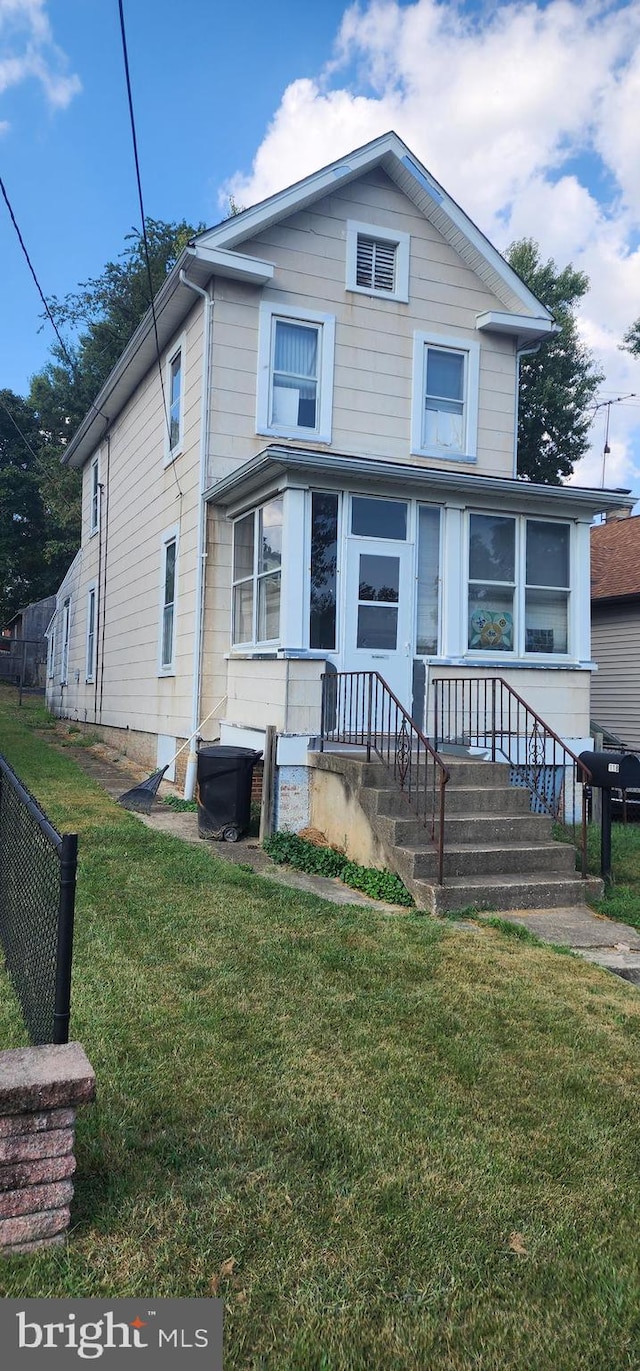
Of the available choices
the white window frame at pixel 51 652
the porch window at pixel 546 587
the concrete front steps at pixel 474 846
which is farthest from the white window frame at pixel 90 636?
the concrete front steps at pixel 474 846

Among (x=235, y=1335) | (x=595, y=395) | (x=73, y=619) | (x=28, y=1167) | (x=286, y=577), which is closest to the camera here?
(x=235, y=1335)

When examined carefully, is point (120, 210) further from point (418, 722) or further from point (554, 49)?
point (418, 722)

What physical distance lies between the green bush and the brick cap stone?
14.0 feet

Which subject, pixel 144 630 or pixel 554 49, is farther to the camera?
pixel 144 630

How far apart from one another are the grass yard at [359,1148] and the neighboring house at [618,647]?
36.7 feet

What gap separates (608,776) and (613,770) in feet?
0.25

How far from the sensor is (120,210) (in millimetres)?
8992

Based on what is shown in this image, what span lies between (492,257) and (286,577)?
20.7 ft

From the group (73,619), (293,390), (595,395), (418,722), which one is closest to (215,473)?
(293,390)

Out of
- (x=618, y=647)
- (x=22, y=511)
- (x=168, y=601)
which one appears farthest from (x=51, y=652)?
(x=618, y=647)

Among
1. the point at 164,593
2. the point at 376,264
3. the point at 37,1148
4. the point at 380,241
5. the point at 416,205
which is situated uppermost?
the point at 416,205

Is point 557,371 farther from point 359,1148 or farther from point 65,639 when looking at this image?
point 359,1148

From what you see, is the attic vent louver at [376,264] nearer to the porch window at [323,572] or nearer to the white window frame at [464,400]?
the white window frame at [464,400]

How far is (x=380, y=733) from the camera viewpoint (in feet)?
26.9
